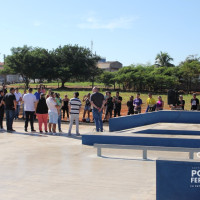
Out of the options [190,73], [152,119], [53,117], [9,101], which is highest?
[190,73]

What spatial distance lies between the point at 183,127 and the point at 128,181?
5248 mm

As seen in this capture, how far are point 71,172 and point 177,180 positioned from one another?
9.47ft

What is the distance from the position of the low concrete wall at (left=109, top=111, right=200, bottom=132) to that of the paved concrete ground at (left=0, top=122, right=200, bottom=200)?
207 cm

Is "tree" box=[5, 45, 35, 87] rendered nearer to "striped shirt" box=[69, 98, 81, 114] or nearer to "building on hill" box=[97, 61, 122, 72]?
"striped shirt" box=[69, 98, 81, 114]

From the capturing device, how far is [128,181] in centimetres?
641

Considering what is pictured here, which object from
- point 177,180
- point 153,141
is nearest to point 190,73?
point 153,141

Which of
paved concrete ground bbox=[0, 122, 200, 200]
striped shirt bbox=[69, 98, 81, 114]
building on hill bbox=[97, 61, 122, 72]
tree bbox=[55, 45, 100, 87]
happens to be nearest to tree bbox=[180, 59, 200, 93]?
tree bbox=[55, 45, 100, 87]

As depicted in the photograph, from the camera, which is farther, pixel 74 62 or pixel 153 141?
pixel 74 62

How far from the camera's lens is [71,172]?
7086mm

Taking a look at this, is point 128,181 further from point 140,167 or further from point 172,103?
point 172,103

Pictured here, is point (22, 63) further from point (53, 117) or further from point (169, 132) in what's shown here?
point (169, 132)

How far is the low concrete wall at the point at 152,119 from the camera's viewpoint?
12.2 meters

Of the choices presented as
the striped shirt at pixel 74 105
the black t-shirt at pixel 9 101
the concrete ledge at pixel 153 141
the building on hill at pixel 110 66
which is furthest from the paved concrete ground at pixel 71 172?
the building on hill at pixel 110 66

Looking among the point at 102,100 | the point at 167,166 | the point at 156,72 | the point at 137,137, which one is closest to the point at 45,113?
the point at 102,100
